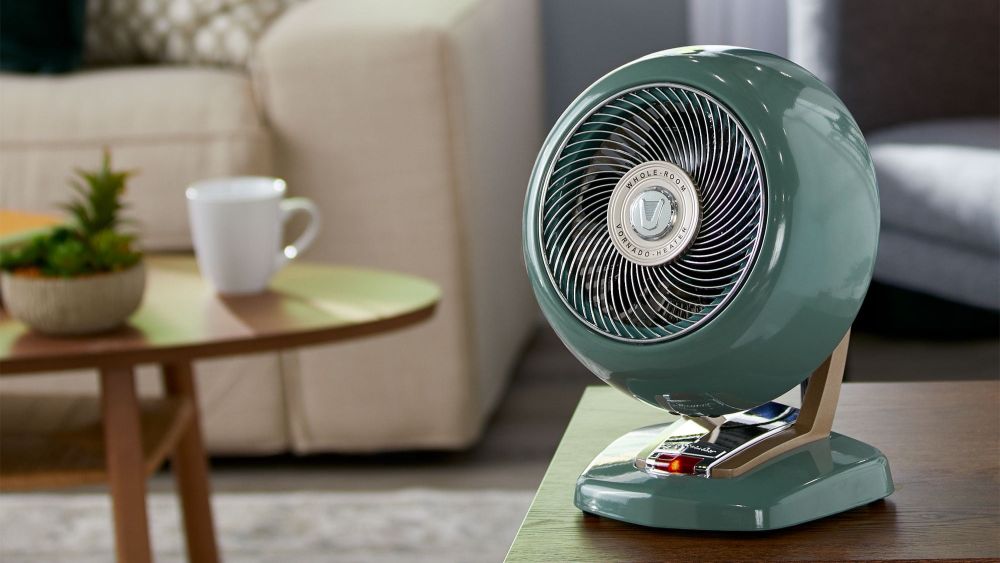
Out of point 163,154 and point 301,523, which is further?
point 163,154

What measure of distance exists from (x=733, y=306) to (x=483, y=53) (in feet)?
4.46

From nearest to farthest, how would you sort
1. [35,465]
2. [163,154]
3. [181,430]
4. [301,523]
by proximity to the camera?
[35,465] < [181,430] < [301,523] < [163,154]

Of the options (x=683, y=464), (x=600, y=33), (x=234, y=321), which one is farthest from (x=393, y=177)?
(x=683, y=464)

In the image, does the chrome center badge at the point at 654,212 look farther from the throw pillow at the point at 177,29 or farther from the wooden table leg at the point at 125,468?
the throw pillow at the point at 177,29

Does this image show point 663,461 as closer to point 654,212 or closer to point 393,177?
point 654,212

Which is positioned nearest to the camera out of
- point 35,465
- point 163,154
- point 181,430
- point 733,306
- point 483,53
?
point 733,306

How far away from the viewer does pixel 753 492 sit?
533 mm

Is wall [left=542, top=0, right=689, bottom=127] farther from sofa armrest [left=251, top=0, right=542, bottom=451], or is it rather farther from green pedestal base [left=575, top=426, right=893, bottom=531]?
green pedestal base [left=575, top=426, right=893, bottom=531]

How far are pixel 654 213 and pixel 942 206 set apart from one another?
1.12 metres

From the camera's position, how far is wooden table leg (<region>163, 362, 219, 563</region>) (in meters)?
1.31

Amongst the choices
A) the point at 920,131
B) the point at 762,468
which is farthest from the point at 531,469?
the point at 762,468

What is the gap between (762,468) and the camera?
551 mm

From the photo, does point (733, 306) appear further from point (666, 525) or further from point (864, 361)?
point (864, 361)

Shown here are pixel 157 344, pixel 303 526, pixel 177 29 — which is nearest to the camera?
pixel 157 344
